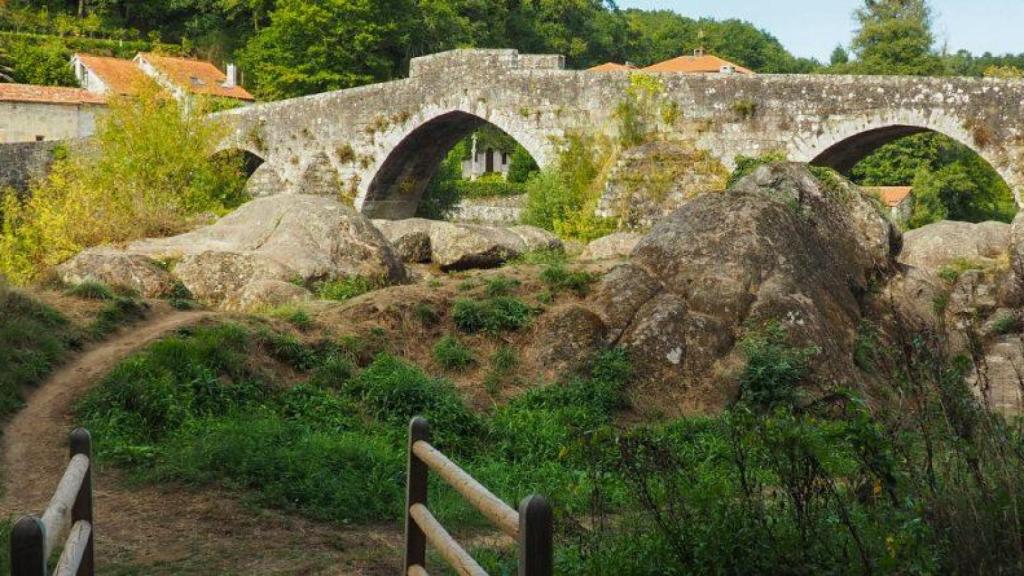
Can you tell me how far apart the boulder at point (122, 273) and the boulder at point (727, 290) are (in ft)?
16.2

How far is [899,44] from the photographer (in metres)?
47.0

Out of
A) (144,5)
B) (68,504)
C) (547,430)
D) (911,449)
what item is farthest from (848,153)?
(144,5)

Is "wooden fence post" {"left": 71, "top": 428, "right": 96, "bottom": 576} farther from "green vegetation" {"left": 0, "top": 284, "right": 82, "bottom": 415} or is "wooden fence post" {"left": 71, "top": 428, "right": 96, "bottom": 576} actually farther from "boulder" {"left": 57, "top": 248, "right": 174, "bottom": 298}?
"boulder" {"left": 57, "top": 248, "right": 174, "bottom": 298}

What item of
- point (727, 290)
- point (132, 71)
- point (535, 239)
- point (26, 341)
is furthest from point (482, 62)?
point (132, 71)

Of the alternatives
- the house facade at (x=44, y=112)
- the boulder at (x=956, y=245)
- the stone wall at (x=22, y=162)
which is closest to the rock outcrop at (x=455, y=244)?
the boulder at (x=956, y=245)

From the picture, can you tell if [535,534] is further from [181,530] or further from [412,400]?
[412,400]

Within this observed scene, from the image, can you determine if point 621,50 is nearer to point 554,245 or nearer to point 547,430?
point 554,245

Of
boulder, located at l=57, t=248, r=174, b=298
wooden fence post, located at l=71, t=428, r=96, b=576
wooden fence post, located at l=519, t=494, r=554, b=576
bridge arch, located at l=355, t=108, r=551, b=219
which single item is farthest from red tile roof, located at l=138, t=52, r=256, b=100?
wooden fence post, located at l=519, t=494, r=554, b=576

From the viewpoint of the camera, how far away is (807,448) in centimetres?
452

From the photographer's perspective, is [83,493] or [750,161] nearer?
[83,493]

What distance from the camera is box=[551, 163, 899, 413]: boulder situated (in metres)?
10.1

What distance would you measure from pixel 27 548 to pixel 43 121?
3889 centimetres

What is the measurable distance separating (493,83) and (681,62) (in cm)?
3995

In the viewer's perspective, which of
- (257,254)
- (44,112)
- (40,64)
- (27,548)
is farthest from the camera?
(40,64)
